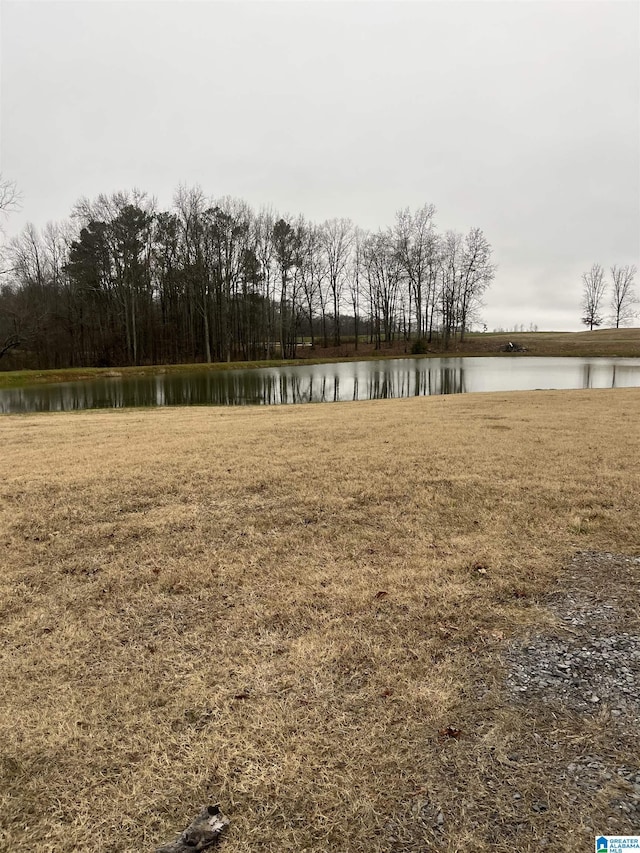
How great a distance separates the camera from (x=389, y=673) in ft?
7.32

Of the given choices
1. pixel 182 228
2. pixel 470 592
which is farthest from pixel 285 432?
pixel 182 228

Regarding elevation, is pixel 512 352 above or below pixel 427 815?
above

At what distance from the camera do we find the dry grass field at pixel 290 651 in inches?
62.5

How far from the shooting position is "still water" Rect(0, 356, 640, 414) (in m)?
19.7

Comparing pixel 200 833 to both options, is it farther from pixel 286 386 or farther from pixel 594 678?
pixel 286 386

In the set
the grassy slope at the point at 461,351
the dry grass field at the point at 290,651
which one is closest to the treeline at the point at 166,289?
the grassy slope at the point at 461,351

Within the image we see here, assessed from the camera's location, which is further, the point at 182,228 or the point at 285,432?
the point at 182,228

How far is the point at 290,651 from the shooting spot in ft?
7.95

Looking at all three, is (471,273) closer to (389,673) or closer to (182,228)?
(182,228)

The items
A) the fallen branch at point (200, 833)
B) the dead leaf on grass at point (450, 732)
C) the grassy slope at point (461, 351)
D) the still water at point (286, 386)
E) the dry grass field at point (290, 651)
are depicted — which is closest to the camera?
the fallen branch at point (200, 833)

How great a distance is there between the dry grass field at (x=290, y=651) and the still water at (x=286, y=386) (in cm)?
1351

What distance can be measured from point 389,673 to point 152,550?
224cm

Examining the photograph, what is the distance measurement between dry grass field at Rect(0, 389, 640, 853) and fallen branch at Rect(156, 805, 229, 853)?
42 millimetres

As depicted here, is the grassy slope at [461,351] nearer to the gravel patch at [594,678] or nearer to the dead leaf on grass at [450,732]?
the gravel patch at [594,678]
